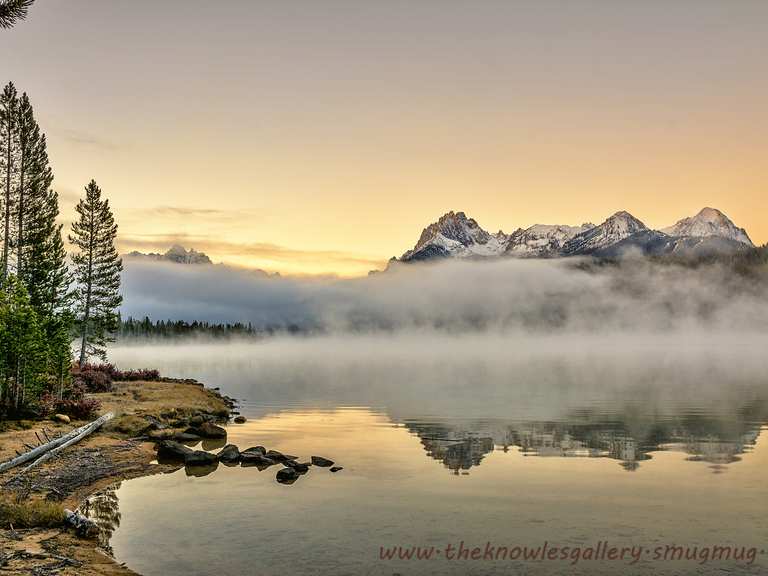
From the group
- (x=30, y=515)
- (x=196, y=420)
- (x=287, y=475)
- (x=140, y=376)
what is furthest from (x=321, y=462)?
(x=140, y=376)

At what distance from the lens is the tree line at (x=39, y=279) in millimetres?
38688

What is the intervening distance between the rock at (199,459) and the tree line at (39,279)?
47.7ft

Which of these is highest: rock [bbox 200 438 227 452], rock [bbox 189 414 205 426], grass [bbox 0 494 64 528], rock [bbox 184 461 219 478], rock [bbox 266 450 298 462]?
grass [bbox 0 494 64 528]

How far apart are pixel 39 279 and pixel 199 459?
A: 41719 millimetres

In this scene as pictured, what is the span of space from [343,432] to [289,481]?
651 inches

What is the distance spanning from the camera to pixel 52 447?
103 feet

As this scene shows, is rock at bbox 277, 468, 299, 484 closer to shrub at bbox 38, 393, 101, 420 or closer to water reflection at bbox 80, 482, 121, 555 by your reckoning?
water reflection at bbox 80, 482, 121, 555

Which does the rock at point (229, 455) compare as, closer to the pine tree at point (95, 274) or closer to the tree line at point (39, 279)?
the tree line at point (39, 279)

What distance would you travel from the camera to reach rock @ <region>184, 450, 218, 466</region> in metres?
32.6

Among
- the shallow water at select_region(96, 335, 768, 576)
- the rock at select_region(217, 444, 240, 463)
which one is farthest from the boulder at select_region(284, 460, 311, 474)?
the rock at select_region(217, 444, 240, 463)

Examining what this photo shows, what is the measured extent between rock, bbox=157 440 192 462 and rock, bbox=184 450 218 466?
712 millimetres

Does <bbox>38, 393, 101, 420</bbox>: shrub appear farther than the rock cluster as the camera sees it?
Yes

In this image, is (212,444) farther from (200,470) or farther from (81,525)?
(81,525)

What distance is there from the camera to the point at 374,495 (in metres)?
26.2
